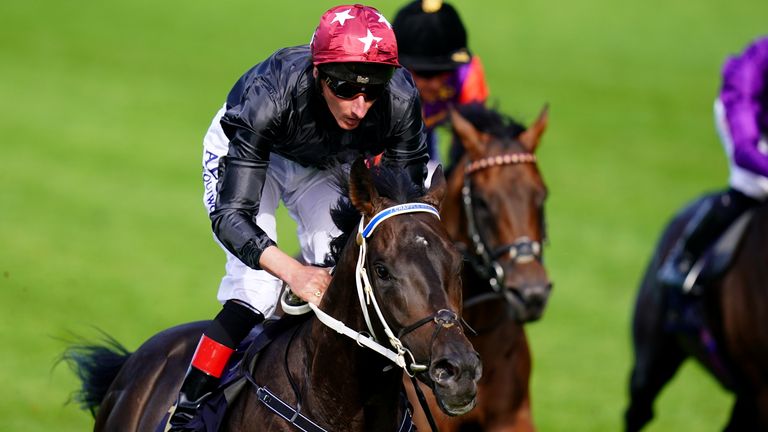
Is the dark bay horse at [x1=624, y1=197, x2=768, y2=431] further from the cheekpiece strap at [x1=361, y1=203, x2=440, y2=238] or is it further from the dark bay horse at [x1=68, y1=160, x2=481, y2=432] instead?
the cheekpiece strap at [x1=361, y1=203, x2=440, y2=238]

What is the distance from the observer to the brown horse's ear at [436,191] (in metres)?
4.40

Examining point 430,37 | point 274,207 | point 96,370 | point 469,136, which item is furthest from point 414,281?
point 430,37

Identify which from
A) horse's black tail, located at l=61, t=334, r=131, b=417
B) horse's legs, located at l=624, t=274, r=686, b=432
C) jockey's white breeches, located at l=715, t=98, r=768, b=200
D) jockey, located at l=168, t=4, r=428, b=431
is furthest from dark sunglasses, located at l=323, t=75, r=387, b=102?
horse's legs, located at l=624, t=274, r=686, b=432

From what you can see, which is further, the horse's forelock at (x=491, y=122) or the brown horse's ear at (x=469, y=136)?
the horse's forelock at (x=491, y=122)

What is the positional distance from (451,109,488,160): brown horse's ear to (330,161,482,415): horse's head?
3.14 m

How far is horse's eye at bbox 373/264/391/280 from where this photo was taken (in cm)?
411

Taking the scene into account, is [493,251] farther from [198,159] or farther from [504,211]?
[198,159]

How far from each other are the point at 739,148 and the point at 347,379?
500 cm

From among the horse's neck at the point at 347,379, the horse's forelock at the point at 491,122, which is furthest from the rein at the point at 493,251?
the horse's neck at the point at 347,379

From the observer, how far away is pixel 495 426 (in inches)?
268

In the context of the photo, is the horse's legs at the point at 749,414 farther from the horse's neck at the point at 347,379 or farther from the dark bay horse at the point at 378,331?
the horse's neck at the point at 347,379

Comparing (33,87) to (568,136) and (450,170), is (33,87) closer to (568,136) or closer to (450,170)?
(568,136)

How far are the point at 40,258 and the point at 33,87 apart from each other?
339 inches

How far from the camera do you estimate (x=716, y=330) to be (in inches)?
340
